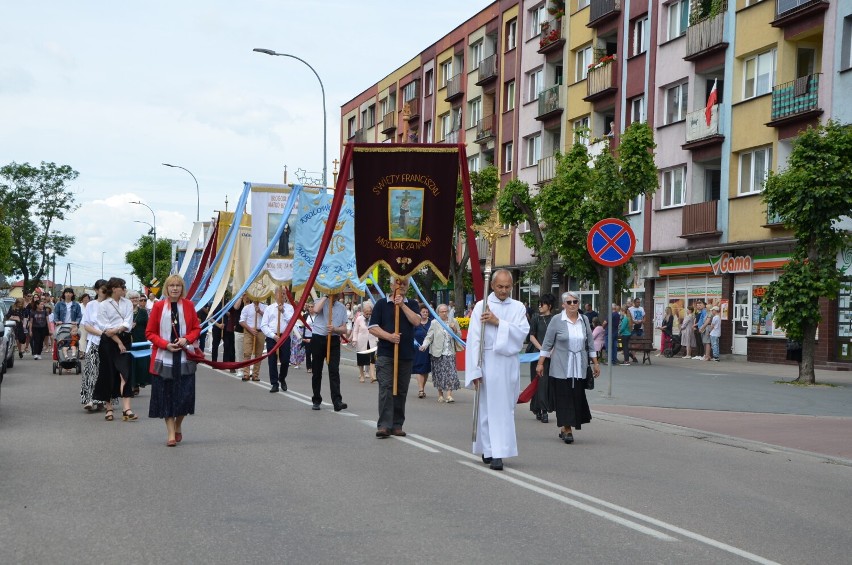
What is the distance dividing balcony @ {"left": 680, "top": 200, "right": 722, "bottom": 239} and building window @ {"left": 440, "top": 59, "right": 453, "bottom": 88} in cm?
2772

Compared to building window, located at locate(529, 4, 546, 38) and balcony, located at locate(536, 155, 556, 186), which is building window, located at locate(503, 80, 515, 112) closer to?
building window, located at locate(529, 4, 546, 38)

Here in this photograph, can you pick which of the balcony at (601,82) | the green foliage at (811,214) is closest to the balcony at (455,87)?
the balcony at (601,82)

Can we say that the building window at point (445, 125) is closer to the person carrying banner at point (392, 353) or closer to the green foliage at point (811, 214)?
the green foliage at point (811, 214)


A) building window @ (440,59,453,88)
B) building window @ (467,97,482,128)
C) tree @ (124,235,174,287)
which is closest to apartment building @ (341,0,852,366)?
building window @ (467,97,482,128)

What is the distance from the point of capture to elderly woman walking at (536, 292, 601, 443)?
13.1 meters

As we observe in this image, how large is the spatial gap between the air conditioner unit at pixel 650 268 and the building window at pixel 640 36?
7.63 metres

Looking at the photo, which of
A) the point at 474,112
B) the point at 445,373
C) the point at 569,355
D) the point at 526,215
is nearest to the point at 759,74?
the point at 526,215

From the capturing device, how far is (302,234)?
21.0 metres


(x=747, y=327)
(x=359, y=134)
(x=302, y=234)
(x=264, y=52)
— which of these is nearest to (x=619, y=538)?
(x=302, y=234)

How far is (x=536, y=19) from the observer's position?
169ft

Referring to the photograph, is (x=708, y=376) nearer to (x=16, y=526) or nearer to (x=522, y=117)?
(x=16, y=526)

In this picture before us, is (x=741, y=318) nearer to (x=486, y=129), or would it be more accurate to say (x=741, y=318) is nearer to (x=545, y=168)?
(x=545, y=168)

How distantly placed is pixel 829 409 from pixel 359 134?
211ft

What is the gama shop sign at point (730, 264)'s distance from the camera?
34.3 metres
